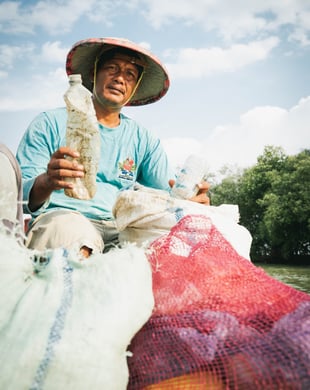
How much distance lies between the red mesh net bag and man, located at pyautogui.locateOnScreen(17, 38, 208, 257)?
1.73ft

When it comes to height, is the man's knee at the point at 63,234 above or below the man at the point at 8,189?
below

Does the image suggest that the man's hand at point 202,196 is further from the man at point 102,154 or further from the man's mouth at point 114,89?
the man's mouth at point 114,89

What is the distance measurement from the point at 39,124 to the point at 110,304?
1427mm

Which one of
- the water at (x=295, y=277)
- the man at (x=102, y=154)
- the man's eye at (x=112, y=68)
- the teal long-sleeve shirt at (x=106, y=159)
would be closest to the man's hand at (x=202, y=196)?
the man at (x=102, y=154)

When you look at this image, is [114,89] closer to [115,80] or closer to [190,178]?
[115,80]

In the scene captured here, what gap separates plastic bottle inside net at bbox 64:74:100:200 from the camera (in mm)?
1448

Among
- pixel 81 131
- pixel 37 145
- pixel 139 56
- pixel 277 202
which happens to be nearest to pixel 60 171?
pixel 81 131

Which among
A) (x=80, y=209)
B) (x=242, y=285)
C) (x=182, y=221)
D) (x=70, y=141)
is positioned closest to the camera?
(x=242, y=285)

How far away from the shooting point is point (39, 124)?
2012 mm

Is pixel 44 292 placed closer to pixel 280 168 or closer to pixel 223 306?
pixel 223 306

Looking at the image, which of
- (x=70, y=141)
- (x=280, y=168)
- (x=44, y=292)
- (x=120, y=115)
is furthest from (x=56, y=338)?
(x=280, y=168)

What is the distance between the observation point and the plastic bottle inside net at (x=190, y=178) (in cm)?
175

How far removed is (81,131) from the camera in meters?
1.46

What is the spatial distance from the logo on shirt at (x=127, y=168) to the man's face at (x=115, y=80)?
36cm
